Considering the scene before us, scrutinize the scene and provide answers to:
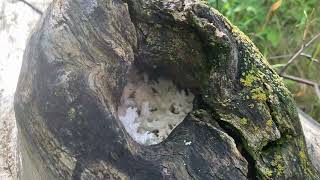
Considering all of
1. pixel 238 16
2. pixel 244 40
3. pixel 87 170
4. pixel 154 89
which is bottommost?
pixel 87 170

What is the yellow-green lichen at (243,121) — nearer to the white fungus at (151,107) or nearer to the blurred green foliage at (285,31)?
the white fungus at (151,107)

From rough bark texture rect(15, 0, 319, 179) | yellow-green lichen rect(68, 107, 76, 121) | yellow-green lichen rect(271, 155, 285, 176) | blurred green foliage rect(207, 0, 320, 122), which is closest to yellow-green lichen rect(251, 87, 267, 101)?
rough bark texture rect(15, 0, 319, 179)

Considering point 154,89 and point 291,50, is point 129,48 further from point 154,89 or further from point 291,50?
point 291,50

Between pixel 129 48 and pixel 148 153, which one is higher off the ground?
pixel 129 48

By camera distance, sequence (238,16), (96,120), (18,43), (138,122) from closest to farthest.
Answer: (96,120) < (138,122) < (18,43) < (238,16)

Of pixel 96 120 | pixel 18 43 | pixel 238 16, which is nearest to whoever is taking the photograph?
pixel 96 120

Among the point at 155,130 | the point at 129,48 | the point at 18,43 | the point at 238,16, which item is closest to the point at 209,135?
the point at 155,130

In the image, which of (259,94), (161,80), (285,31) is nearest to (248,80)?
(259,94)

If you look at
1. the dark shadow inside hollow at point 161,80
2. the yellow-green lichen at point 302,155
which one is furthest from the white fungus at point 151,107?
the yellow-green lichen at point 302,155

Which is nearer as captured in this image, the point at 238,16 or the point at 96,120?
the point at 96,120
